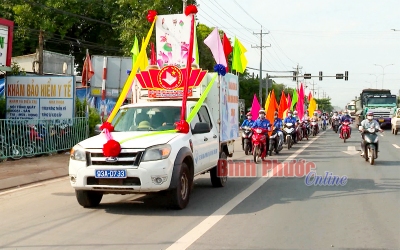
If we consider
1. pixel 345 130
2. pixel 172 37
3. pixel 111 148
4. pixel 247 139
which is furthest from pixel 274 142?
pixel 111 148

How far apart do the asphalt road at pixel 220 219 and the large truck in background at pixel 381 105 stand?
33401 mm

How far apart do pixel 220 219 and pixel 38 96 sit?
1228cm

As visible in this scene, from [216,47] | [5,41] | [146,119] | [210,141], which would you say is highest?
[5,41]

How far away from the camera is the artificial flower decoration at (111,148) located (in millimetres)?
7614

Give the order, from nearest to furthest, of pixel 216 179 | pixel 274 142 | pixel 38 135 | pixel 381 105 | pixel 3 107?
pixel 216 179
pixel 38 135
pixel 3 107
pixel 274 142
pixel 381 105

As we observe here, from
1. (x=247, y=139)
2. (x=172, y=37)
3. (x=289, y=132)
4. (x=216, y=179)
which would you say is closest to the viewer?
(x=216, y=179)

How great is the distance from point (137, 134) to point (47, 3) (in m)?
32.2

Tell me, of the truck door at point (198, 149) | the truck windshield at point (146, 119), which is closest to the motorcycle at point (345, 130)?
the truck door at point (198, 149)

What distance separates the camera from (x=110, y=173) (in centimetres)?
768

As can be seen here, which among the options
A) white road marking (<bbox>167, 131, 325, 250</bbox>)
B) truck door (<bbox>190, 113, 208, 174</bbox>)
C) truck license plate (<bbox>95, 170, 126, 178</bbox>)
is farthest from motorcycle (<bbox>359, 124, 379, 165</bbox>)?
truck license plate (<bbox>95, 170, 126, 178</bbox>)

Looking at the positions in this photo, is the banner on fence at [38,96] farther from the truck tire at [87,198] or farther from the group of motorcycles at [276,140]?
the truck tire at [87,198]

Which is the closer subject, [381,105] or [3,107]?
[3,107]

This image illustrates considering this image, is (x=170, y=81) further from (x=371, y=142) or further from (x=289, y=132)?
(x=289, y=132)

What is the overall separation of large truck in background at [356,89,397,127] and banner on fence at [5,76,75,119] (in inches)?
1194
